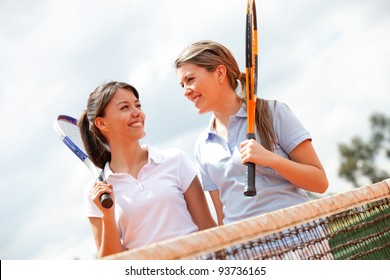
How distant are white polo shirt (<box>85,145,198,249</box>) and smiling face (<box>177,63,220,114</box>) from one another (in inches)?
14.0

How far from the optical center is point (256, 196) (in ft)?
9.27

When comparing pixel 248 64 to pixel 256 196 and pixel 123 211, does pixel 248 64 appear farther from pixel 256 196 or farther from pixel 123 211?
pixel 123 211

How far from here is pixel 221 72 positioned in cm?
304

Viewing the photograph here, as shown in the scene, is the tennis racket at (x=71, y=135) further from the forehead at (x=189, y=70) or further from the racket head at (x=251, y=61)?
the racket head at (x=251, y=61)

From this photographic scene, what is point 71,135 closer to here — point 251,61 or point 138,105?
point 138,105

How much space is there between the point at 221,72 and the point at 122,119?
1.77 ft

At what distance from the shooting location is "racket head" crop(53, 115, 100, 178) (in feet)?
12.1

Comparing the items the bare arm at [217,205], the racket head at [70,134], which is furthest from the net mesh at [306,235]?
the racket head at [70,134]

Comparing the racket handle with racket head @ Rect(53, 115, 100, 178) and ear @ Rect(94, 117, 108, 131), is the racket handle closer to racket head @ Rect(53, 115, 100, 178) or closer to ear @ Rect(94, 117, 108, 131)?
ear @ Rect(94, 117, 108, 131)

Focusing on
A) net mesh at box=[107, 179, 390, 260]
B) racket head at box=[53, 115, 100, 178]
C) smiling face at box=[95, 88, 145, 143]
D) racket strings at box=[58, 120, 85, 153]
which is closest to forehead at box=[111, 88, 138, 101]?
smiling face at box=[95, 88, 145, 143]

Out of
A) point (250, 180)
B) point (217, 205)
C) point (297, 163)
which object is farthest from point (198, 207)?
point (297, 163)

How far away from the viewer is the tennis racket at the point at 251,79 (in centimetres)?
272

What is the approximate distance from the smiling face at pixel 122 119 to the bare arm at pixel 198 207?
0.36 m
